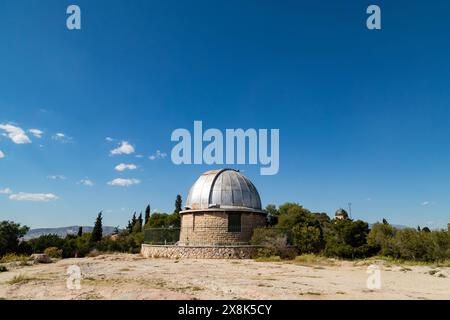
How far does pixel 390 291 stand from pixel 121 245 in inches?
1104

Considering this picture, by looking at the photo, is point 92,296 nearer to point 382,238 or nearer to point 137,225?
point 382,238

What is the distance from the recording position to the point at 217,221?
23.5 m

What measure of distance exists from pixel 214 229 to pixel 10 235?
1954cm

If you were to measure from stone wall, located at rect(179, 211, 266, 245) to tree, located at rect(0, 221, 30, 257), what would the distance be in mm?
15582

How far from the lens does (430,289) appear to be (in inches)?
344

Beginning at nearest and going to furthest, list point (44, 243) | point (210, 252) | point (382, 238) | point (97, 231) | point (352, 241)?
point (382, 238), point (210, 252), point (352, 241), point (44, 243), point (97, 231)

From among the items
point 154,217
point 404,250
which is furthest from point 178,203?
point 404,250

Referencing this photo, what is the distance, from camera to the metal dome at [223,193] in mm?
24641

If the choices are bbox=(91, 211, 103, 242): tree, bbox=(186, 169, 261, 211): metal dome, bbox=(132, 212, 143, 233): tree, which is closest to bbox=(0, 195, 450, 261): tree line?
bbox=(186, 169, 261, 211): metal dome

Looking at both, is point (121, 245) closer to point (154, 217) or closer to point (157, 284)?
point (154, 217)

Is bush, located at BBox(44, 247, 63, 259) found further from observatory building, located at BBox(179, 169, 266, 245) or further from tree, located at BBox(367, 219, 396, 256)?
tree, located at BBox(367, 219, 396, 256)

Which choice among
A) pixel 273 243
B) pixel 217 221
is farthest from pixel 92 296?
pixel 217 221

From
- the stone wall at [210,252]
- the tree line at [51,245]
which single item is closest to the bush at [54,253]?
the tree line at [51,245]

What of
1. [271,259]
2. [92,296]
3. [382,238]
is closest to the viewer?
[92,296]
